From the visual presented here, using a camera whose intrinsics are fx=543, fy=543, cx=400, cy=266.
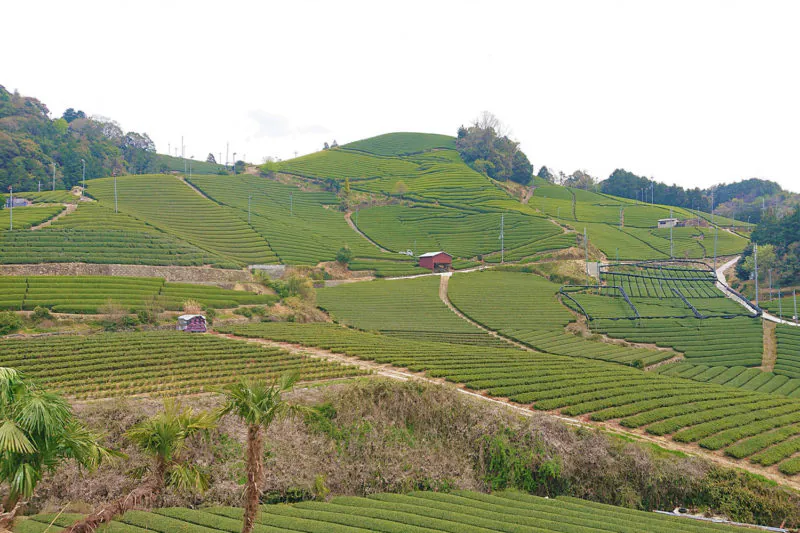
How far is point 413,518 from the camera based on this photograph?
642 inches

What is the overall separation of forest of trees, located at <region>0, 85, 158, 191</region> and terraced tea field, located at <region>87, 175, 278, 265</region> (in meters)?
16.5

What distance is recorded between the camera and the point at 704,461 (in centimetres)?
2339

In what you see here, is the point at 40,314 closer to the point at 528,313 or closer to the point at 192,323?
the point at 192,323

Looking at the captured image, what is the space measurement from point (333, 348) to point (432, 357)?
7075 millimetres

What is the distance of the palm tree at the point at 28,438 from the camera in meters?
8.95

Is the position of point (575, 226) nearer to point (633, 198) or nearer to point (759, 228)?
point (759, 228)

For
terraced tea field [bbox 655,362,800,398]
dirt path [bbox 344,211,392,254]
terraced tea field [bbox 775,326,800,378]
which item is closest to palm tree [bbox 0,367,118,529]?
terraced tea field [bbox 655,362,800,398]

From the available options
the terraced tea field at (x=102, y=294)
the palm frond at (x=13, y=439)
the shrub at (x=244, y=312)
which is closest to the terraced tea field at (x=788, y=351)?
the shrub at (x=244, y=312)

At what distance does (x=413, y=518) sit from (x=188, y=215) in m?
77.9

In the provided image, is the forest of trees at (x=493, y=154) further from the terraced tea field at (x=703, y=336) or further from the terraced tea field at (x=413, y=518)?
the terraced tea field at (x=413, y=518)

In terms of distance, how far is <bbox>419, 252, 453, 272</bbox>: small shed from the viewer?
83.1 metres

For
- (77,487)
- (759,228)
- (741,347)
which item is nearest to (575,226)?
(759,228)

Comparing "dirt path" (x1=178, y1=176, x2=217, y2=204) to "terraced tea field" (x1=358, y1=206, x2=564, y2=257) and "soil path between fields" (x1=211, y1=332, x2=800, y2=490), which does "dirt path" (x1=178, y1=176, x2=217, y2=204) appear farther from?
"soil path between fields" (x1=211, y1=332, x2=800, y2=490)

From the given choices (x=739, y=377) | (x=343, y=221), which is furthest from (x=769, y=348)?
(x=343, y=221)
